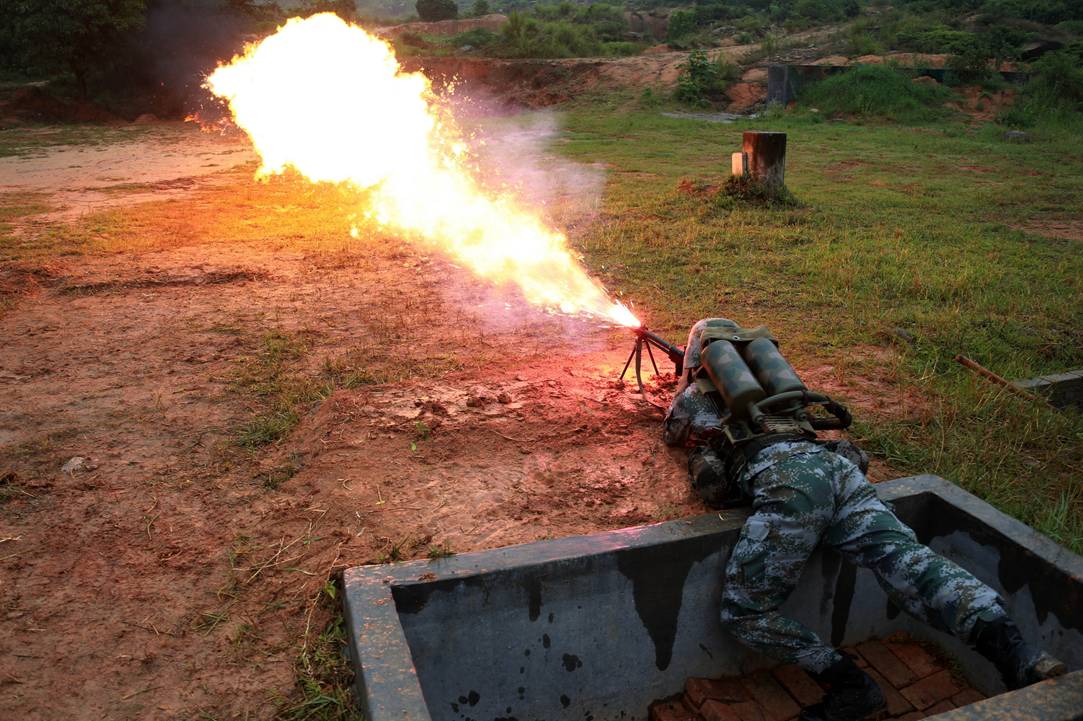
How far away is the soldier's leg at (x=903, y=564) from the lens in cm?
324

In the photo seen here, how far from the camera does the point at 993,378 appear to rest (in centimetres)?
545

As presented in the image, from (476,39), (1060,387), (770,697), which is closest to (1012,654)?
(770,697)

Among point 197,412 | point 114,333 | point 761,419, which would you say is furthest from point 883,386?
point 114,333

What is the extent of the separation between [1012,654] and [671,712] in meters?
1.37

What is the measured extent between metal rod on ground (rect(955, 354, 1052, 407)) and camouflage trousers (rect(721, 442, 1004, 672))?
7.40 ft

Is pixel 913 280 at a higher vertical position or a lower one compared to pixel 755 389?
lower

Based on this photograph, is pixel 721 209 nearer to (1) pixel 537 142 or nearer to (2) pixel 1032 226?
(2) pixel 1032 226

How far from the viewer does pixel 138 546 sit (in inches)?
145

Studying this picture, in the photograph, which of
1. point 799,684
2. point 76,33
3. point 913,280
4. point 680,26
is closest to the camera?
point 799,684

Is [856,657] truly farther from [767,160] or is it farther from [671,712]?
[767,160]

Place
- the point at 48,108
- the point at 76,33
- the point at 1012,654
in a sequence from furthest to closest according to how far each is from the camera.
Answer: the point at 48,108 < the point at 76,33 < the point at 1012,654

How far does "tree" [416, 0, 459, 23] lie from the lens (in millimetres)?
44156

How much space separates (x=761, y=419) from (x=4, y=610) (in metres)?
3.20

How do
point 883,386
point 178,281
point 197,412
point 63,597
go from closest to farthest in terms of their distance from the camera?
point 63,597 < point 197,412 < point 883,386 < point 178,281
